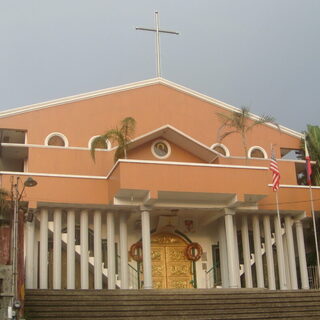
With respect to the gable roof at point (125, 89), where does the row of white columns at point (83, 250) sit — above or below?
below

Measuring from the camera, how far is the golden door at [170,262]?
24.9 meters

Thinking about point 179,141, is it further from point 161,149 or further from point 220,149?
point 220,149

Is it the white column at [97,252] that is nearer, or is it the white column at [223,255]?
the white column at [97,252]

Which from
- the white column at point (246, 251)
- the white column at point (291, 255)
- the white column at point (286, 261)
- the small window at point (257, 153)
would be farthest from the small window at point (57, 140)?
the white column at point (286, 261)

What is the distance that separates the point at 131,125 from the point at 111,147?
Answer: 162 centimetres

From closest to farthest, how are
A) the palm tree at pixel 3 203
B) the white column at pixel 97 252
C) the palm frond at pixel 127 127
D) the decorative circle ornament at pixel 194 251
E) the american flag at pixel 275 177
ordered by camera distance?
1. the palm tree at pixel 3 203
2. the white column at pixel 97 252
3. the american flag at pixel 275 177
4. the palm frond at pixel 127 127
5. the decorative circle ornament at pixel 194 251

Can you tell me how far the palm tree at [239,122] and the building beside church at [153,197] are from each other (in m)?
0.31

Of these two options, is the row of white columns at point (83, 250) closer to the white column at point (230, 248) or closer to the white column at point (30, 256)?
the white column at point (30, 256)

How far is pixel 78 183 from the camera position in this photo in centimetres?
2289

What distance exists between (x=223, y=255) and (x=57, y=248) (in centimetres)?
686

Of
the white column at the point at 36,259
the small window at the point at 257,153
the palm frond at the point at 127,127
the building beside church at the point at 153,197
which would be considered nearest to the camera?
the white column at the point at 36,259

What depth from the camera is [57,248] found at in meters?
22.3

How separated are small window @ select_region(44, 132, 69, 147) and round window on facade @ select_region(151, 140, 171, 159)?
3.62 m

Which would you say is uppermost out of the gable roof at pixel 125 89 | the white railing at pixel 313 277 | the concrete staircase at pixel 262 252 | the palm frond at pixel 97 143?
the gable roof at pixel 125 89
